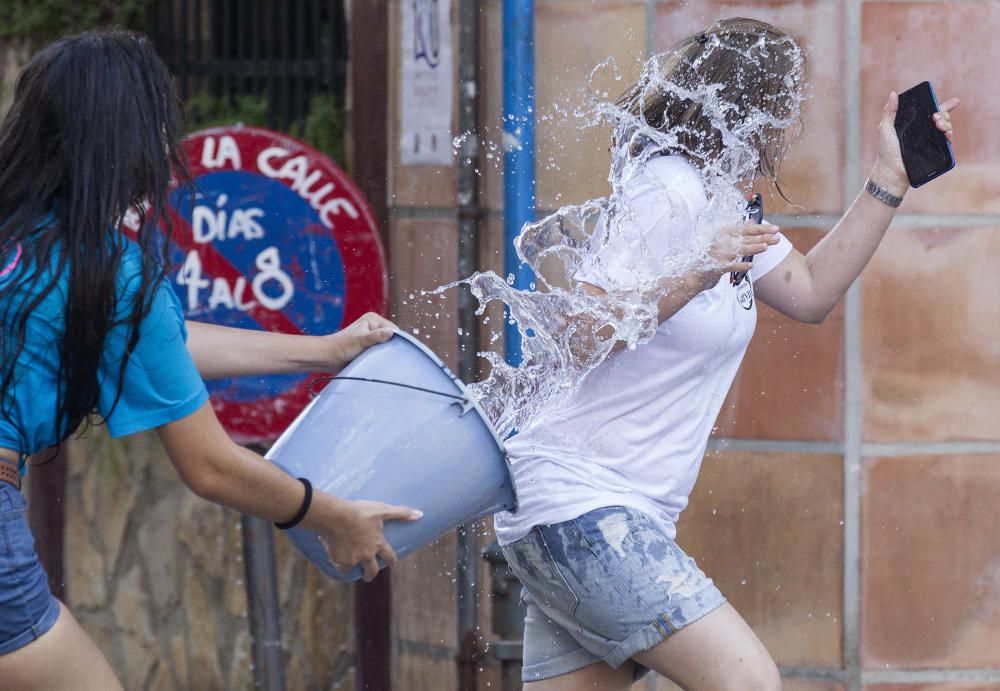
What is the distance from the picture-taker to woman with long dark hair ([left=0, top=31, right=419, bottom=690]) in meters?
Answer: 2.05

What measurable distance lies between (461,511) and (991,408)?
5.84 ft

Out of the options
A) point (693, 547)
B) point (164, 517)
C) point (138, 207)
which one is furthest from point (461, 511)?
point (164, 517)

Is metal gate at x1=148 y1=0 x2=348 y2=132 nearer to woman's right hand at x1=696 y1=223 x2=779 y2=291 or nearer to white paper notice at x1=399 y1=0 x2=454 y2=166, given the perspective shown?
white paper notice at x1=399 y1=0 x2=454 y2=166

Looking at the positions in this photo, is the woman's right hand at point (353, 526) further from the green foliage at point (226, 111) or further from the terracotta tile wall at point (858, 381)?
the green foliage at point (226, 111)

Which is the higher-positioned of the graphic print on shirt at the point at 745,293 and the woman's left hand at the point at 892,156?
the woman's left hand at the point at 892,156

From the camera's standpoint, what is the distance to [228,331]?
2576 mm

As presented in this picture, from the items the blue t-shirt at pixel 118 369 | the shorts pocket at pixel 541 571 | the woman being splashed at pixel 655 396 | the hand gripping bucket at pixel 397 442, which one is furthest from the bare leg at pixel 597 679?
the blue t-shirt at pixel 118 369

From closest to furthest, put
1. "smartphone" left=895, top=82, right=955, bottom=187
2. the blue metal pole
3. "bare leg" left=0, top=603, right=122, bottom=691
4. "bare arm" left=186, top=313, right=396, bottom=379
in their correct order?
1. "bare leg" left=0, top=603, right=122, bottom=691
2. "bare arm" left=186, top=313, right=396, bottom=379
3. "smartphone" left=895, top=82, right=955, bottom=187
4. the blue metal pole

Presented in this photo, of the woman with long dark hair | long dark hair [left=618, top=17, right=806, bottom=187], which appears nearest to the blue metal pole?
long dark hair [left=618, top=17, right=806, bottom=187]

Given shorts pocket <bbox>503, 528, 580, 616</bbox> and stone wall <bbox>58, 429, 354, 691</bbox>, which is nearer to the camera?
shorts pocket <bbox>503, 528, 580, 616</bbox>

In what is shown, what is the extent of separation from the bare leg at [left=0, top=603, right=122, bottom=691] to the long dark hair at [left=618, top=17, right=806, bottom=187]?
1311 mm

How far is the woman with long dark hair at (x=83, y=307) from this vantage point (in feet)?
6.72

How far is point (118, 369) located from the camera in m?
2.09

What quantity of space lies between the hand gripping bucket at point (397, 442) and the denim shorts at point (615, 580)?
0.63 feet
